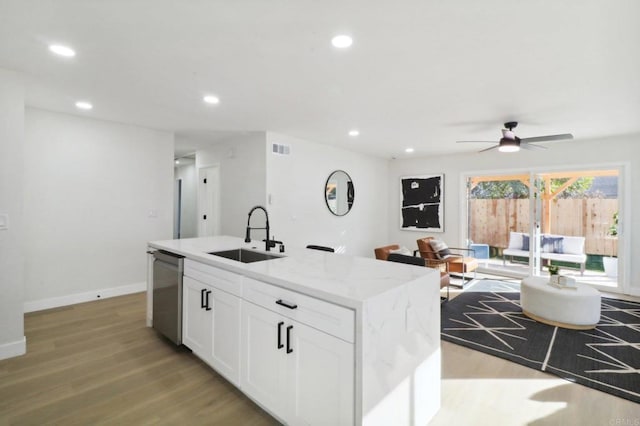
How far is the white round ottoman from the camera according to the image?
3.28m

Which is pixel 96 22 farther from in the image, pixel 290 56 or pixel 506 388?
pixel 506 388

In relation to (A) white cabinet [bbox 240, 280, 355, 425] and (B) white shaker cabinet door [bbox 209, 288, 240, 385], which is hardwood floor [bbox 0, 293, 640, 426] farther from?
(A) white cabinet [bbox 240, 280, 355, 425]

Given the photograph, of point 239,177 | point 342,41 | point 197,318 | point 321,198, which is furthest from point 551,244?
point 197,318

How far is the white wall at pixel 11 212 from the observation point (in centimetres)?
262

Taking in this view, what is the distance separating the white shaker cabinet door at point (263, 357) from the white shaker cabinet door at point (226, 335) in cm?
8

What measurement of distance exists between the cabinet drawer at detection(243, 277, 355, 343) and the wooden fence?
5.81 m

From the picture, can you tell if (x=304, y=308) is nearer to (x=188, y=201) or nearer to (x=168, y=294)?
(x=168, y=294)

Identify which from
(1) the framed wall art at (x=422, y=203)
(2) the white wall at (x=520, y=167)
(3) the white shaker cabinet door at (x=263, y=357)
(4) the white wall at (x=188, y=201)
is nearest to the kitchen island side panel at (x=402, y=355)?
(3) the white shaker cabinet door at (x=263, y=357)

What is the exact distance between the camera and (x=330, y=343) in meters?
1.43

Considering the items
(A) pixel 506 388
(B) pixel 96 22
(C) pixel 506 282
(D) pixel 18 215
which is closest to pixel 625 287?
(C) pixel 506 282

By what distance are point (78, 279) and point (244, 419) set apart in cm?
354

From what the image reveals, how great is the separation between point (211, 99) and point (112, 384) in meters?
2.80

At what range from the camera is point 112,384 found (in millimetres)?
2209

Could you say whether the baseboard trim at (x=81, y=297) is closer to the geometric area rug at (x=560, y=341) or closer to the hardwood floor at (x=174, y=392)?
the hardwood floor at (x=174, y=392)
